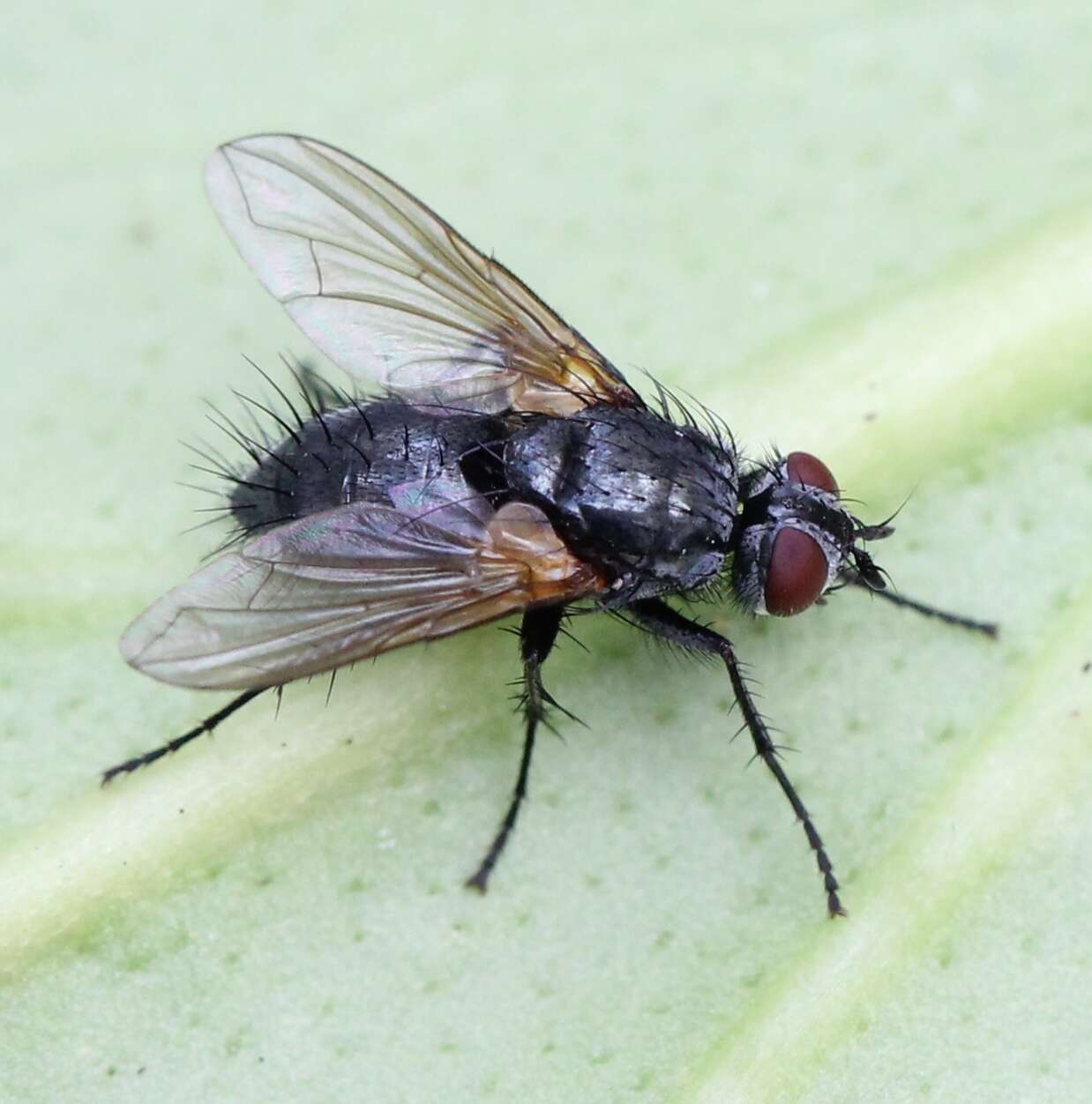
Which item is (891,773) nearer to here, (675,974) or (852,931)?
(852,931)

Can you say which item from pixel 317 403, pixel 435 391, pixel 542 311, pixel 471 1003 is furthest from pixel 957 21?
pixel 471 1003

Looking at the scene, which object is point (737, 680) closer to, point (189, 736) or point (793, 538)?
point (793, 538)

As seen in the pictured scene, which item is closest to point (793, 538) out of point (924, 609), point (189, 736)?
point (924, 609)

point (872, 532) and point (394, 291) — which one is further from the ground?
point (394, 291)

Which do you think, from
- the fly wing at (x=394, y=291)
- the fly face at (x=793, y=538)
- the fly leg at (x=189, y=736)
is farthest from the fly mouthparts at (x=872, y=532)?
the fly leg at (x=189, y=736)

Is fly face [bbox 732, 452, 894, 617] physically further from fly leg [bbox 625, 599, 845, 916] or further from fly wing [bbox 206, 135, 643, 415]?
fly wing [bbox 206, 135, 643, 415]

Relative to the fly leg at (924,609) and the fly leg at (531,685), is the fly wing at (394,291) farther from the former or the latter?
the fly leg at (924,609)

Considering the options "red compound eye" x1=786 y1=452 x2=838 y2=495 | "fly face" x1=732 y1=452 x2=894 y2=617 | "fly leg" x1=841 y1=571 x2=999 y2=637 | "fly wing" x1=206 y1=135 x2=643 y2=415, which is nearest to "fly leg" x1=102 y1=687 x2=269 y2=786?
"fly wing" x1=206 y1=135 x2=643 y2=415
